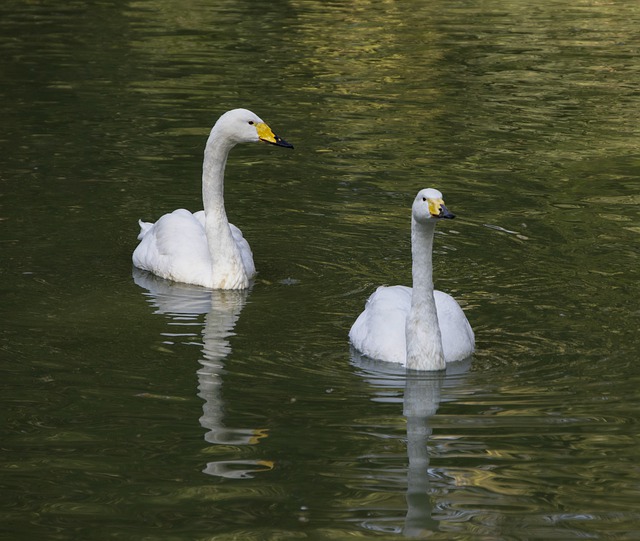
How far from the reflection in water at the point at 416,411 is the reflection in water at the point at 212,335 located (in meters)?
0.92

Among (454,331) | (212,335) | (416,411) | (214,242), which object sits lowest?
(416,411)

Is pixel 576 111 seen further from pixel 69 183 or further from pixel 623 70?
pixel 69 183

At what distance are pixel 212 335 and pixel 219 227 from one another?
201 cm

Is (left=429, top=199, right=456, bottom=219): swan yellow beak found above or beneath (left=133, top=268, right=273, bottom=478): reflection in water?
above

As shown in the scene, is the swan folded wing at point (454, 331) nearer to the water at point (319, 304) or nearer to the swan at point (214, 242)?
the water at point (319, 304)

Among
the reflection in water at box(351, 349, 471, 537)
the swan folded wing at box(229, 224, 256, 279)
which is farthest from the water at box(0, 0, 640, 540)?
the swan folded wing at box(229, 224, 256, 279)

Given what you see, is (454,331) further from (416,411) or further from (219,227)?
(219,227)

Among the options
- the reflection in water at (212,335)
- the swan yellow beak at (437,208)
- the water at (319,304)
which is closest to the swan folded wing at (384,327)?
the water at (319,304)

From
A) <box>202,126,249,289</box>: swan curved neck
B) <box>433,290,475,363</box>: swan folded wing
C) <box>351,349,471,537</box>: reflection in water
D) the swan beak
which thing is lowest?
<box>351,349,471,537</box>: reflection in water

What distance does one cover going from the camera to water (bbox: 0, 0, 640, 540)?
8.34 meters

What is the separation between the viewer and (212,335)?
37.7ft

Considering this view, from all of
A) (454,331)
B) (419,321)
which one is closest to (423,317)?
(419,321)

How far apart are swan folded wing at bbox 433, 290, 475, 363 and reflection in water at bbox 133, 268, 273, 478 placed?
5.35 feet

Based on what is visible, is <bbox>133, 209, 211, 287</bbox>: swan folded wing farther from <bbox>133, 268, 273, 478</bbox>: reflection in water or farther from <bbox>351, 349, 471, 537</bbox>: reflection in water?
<bbox>351, 349, 471, 537</bbox>: reflection in water
